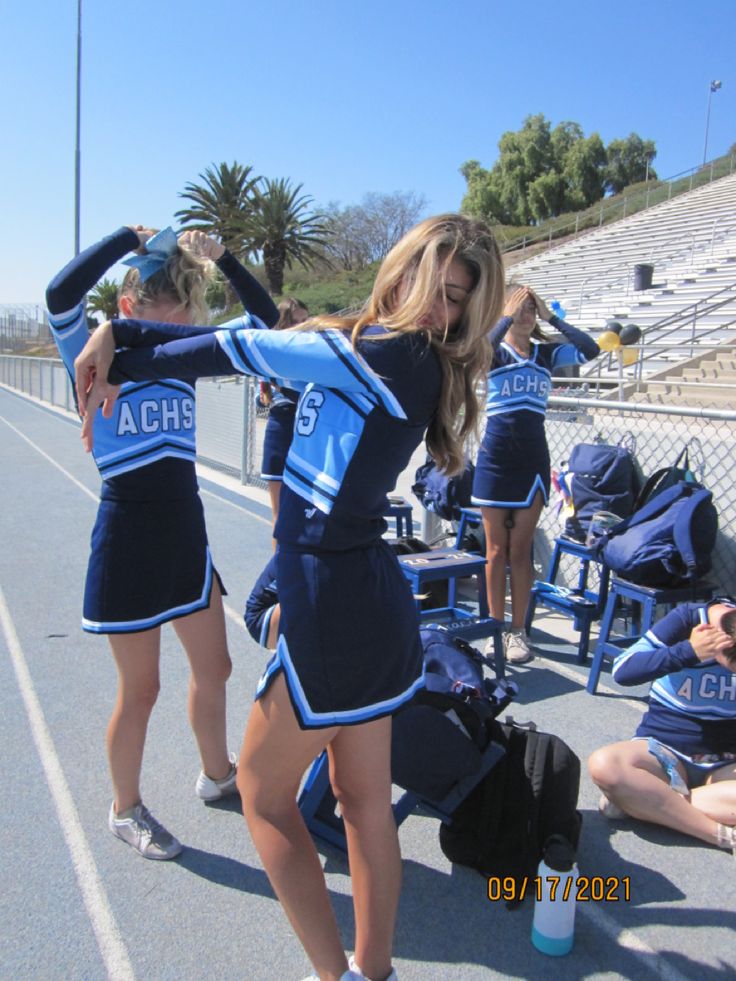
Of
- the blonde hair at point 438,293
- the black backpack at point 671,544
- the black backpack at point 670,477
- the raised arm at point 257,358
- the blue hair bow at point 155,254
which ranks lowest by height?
the black backpack at point 671,544

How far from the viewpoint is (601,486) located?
5285mm

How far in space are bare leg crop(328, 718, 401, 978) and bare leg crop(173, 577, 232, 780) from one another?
3.53ft

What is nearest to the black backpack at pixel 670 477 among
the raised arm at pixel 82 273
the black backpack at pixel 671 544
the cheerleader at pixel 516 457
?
the black backpack at pixel 671 544

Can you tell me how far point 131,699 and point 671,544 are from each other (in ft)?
9.90

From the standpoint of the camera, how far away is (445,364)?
171cm

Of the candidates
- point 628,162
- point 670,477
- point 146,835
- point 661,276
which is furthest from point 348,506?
point 628,162

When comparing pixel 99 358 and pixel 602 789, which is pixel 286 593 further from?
pixel 602 789

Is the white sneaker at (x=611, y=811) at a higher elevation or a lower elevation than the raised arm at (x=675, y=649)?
lower

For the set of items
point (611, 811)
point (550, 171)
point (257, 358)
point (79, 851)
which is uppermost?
point (550, 171)

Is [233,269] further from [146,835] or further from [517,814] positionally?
[517,814]

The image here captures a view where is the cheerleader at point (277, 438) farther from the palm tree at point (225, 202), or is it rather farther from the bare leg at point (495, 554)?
the palm tree at point (225, 202)

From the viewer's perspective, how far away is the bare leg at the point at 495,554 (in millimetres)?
4828

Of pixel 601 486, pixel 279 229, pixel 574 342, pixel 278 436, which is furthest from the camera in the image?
pixel 279 229
